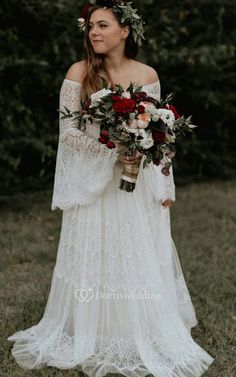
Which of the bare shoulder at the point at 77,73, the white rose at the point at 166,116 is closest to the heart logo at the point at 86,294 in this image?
the white rose at the point at 166,116

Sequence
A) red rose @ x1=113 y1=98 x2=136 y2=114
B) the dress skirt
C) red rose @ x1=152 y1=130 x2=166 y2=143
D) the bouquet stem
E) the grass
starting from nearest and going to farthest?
red rose @ x1=113 y1=98 x2=136 y2=114 < red rose @ x1=152 y1=130 x2=166 y2=143 < the bouquet stem < the dress skirt < the grass

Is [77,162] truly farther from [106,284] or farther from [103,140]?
[106,284]

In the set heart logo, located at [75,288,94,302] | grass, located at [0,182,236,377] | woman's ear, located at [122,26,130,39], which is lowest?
grass, located at [0,182,236,377]

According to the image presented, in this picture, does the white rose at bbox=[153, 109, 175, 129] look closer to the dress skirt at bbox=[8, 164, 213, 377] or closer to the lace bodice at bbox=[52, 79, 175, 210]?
the lace bodice at bbox=[52, 79, 175, 210]

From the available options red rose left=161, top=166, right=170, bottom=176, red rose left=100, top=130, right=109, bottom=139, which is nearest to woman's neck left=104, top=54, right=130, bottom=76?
red rose left=100, top=130, right=109, bottom=139

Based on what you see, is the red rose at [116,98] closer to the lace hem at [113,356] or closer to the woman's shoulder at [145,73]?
the woman's shoulder at [145,73]

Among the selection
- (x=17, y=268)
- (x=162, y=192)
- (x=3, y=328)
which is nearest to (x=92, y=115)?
(x=162, y=192)

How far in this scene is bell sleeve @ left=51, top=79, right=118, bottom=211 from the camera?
349cm

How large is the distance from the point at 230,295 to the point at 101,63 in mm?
2202

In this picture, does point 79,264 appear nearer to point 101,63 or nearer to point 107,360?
point 107,360

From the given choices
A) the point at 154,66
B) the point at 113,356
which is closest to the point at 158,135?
the point at 113,356

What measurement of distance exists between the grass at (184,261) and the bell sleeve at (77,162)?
1007 mm

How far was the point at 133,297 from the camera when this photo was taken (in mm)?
3686

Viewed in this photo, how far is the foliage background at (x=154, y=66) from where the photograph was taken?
264 inches
